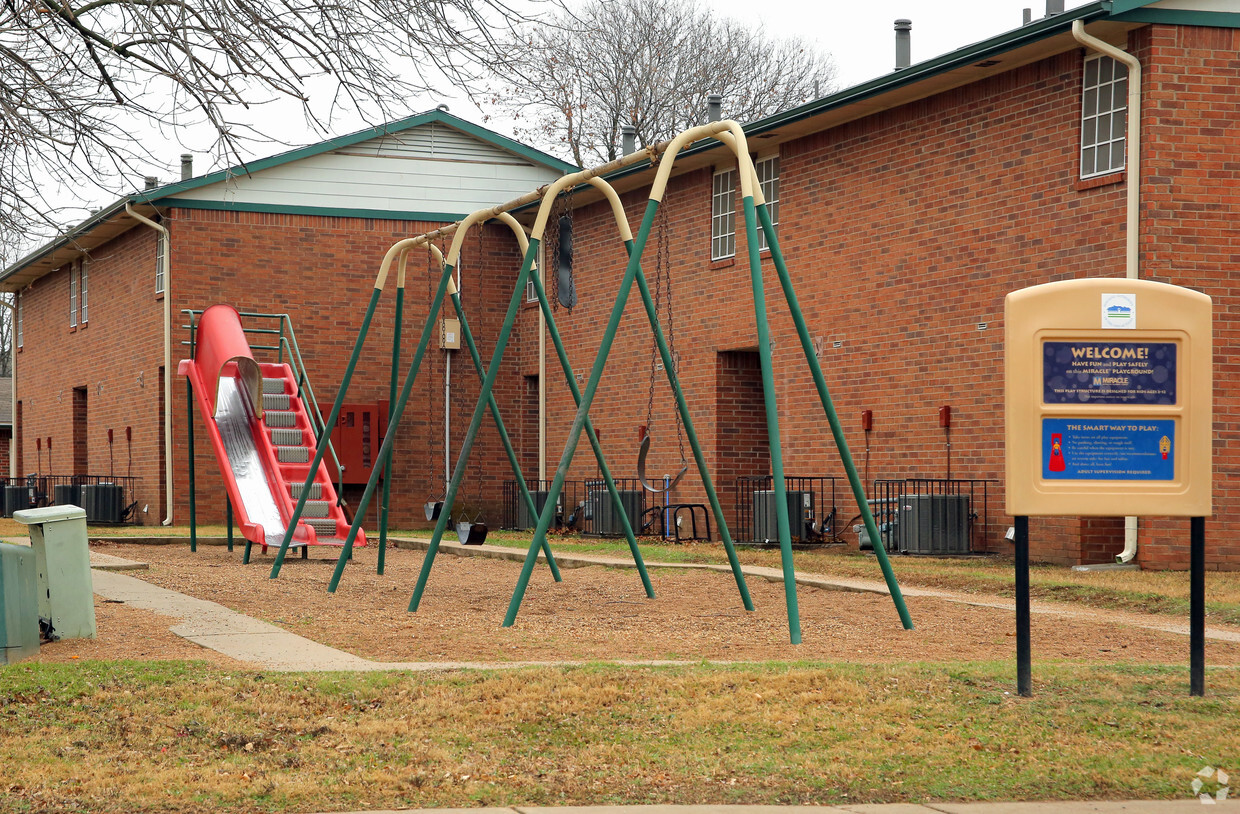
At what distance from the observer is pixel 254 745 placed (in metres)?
6.09

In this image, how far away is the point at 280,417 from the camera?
20.0 meters

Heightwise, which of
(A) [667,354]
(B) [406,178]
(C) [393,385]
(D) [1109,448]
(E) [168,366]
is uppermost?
(B) [406,178]

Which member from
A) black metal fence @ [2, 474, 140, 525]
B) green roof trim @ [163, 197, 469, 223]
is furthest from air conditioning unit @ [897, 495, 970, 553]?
black metal fence @ [2, 474, 140, 525]

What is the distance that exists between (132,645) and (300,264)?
17485 millimetres

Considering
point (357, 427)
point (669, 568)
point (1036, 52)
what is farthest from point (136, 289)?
point (1036, 52)

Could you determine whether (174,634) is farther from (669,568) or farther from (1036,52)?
(1036,52)

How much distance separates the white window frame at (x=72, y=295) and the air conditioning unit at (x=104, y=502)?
6063 millimetres

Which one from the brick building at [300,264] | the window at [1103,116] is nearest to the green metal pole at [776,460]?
the window at [1103,116]

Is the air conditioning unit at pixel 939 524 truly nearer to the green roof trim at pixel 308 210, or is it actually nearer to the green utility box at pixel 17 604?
the green utility box at pixel 17 604

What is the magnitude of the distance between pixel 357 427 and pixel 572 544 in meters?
6.47

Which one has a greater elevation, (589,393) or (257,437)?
(589,393)

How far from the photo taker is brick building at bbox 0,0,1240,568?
14461 mm

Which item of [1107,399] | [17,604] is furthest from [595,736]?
[17,604]

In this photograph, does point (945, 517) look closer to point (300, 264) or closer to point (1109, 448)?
point (1109, 448)
